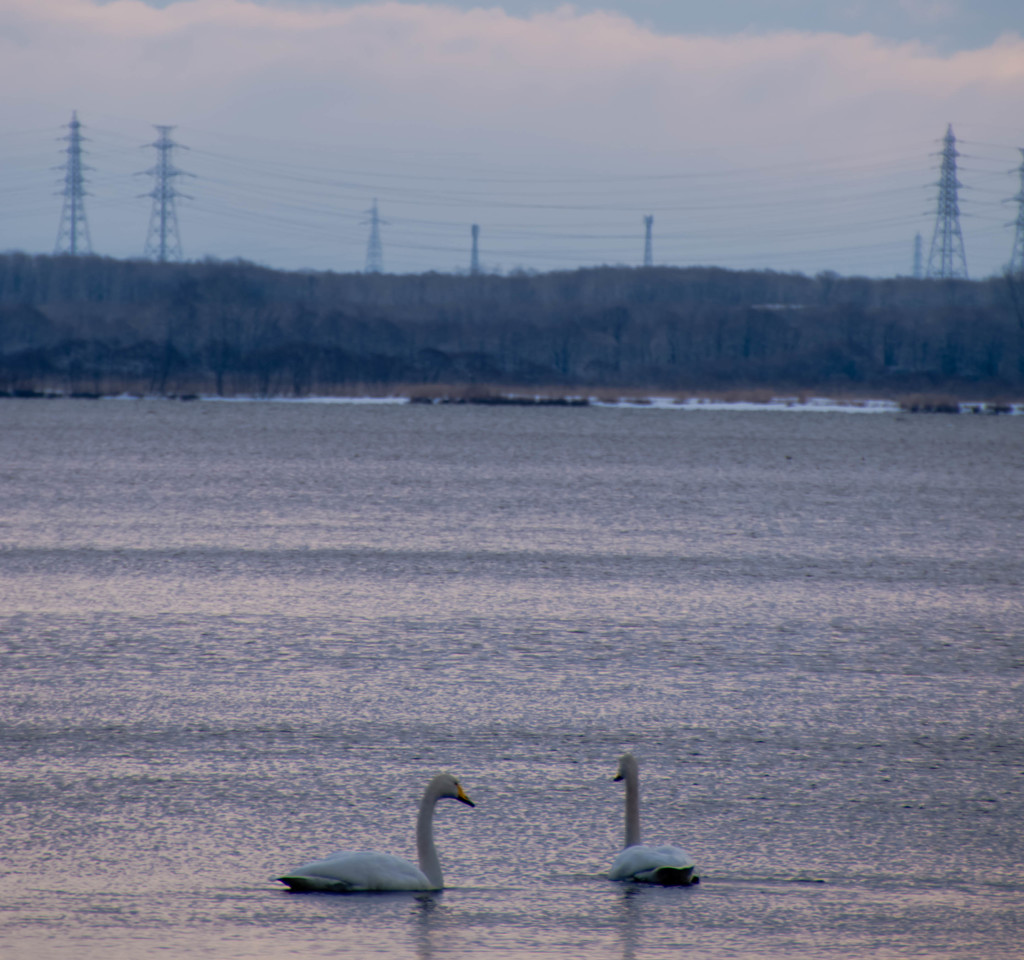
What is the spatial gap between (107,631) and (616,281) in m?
108

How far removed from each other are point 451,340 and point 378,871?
9442cm

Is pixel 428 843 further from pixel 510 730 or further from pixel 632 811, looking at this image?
pixel 510 730

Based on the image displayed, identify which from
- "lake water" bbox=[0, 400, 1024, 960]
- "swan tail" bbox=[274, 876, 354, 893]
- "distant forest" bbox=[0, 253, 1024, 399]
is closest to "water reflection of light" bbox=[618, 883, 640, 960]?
"lake water" bbox=[0, 400, 1024, 960]

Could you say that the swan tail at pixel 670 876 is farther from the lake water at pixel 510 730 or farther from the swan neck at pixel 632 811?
the swan neck at pixel 632 811

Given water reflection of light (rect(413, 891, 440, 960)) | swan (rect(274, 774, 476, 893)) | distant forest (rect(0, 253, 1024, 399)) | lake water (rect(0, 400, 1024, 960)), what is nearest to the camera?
water reflection of light (rect(413, 891, 440, 960))

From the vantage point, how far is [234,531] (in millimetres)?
21547

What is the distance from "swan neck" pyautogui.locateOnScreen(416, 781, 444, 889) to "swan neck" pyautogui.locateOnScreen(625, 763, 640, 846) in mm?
932

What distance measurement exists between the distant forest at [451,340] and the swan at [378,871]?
77928mm

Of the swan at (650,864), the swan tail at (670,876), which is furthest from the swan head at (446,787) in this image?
the swan tail at (670,876)

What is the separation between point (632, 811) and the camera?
6602 mm

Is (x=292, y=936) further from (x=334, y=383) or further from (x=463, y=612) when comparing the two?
(x=334, y=383)

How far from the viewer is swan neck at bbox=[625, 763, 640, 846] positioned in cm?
660

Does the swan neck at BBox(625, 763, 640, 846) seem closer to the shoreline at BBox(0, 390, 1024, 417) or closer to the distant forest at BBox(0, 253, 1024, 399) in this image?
the shoreline at BBox(0, 390, 1024, 417)

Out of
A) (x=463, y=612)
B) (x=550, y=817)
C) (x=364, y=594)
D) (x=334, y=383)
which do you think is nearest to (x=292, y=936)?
(x=550, y=817)
